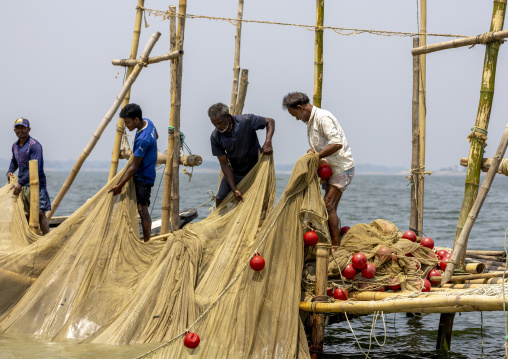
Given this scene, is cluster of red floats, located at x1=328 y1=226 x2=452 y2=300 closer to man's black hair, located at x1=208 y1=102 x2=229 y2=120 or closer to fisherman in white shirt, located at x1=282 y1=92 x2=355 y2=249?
fisherman in white shirt, located at x1=282 y1=92 x2=355 y2=249

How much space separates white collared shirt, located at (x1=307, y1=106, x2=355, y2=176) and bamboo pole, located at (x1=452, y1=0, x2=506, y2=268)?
4.16 feet

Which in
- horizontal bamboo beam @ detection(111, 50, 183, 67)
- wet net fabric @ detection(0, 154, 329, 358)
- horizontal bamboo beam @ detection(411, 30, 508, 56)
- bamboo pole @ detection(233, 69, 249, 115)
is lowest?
wet net fabric @ detection(0, 154, 329, 358)

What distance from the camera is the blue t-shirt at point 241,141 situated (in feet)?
23.8

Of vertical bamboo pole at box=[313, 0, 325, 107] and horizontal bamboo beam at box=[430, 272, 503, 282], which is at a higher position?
vertical bamboo pole at box=[313, 0, 325, 107]

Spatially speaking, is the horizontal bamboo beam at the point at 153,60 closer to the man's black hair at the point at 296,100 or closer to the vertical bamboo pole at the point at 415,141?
the man's black hair at the point at 296,100

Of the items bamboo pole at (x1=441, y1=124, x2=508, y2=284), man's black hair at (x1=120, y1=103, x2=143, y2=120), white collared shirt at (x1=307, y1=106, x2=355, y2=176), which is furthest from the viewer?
man's black hair at (x1=120, y1=103, x2=143, y2=120)

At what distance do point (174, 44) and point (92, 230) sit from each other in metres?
Result: 2.83

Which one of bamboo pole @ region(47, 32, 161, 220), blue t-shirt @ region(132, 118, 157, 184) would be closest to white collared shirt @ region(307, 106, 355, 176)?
blue t-shirt @ region(132, 118, 157, 184)

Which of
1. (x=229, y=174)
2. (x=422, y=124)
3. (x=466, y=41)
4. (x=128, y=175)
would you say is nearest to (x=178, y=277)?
(x=229, y=174)

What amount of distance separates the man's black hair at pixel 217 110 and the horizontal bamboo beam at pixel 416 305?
85.3 inches

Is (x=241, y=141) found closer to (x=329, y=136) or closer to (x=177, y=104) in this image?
(x=329, y=136)

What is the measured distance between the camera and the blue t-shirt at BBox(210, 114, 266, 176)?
285 inches

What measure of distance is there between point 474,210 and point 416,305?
4.42 feet

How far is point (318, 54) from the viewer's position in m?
7.96
